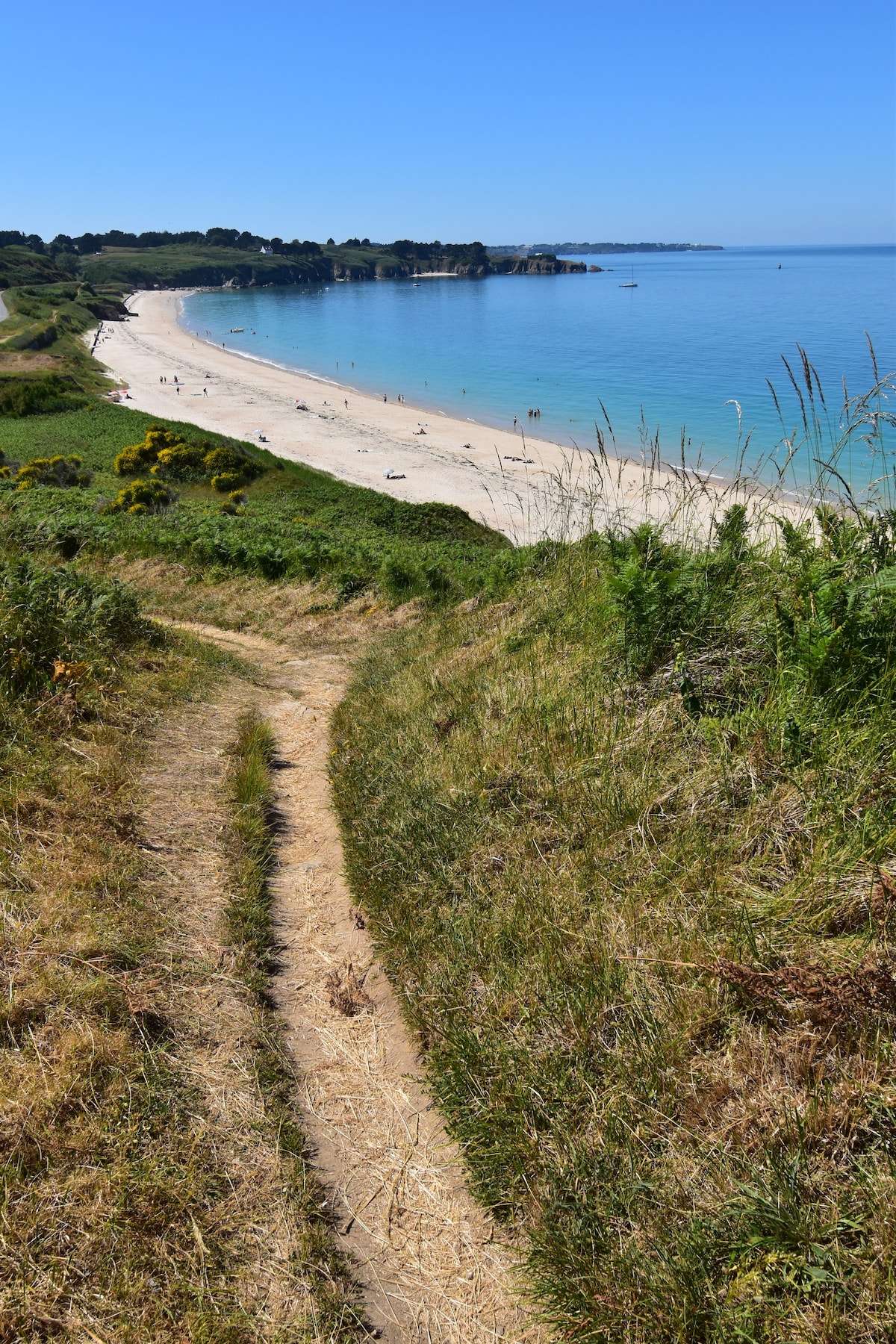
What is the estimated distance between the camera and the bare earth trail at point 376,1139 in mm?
2812

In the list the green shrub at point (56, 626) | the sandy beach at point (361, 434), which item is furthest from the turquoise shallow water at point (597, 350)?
the green shrub at point (56, 626)

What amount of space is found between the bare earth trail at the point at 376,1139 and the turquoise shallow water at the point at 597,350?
622cm

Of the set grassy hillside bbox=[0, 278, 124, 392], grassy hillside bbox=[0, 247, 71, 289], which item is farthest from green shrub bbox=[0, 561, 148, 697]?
grassy hillside bbox=[0, 247, 71, 289]

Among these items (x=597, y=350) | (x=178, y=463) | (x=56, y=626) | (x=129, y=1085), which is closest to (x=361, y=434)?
(x=178, y=463)

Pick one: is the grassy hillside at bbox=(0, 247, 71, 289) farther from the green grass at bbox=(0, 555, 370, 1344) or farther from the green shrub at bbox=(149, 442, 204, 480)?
the green grass at bbox=(0, 555, 370, 1344)

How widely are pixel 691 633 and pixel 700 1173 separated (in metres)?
3.14

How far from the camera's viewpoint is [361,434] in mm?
54156

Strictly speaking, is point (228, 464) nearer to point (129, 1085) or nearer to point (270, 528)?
point (270, 528)

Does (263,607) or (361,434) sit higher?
(361,434)

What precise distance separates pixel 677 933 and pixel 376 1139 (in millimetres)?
1590

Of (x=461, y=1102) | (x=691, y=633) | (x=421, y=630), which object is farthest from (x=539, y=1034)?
(x=421, y=630)

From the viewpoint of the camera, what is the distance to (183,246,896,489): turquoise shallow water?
50.9 metres

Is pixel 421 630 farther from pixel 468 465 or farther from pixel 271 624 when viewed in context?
pixel 468 465

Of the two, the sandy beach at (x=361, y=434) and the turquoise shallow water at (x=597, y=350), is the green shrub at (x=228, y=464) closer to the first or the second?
the sandy beach at (x=361, y=434)
